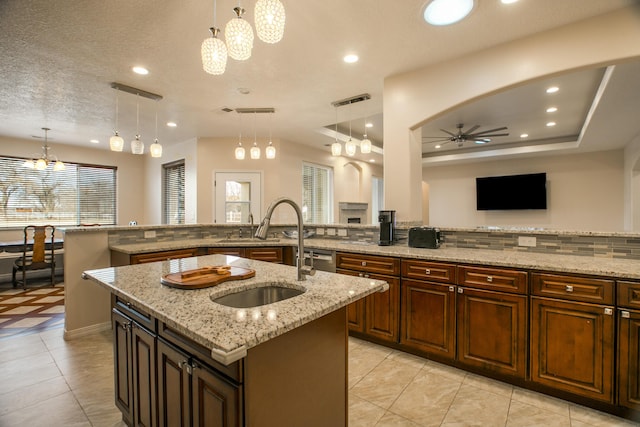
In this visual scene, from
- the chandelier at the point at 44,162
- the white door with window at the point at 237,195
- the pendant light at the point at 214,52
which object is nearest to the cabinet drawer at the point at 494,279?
the pendant light at the point at 214,52

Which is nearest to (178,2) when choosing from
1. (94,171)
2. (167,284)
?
(167,284)

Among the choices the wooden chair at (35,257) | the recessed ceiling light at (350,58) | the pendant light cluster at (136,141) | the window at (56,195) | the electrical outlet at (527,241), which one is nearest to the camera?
the electrical outlet at (527,241)

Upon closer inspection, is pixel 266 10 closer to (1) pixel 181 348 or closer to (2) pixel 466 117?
(1) pixel 181 348

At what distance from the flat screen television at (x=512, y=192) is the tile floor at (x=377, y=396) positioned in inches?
230

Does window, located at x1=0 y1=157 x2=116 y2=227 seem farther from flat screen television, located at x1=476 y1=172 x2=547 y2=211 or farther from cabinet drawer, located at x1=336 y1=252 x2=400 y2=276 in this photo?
flat screen television, located at x1=476 y1=172 x2=547 y2=211

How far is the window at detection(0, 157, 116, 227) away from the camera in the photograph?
5.49m

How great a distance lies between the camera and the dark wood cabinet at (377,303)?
2609 mm

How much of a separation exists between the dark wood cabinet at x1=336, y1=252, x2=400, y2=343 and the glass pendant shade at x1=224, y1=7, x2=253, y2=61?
201 cm

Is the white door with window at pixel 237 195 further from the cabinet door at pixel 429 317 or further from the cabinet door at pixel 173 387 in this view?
the cabinet door at pixel 173 387

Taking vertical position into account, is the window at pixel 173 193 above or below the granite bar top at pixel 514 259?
above

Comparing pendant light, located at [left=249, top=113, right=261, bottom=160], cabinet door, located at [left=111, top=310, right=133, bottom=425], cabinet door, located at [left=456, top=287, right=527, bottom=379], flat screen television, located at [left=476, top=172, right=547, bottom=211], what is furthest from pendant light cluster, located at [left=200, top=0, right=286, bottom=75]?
flat screen television, located at [left=476, top=172, right=547, bottom=211]

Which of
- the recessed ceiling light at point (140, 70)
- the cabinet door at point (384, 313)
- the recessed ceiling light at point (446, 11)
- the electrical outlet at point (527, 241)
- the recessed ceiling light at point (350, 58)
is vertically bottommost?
the cabinet door at point (384, 313)

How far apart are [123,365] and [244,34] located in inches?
72.1

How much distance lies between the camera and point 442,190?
7992 millimetres
